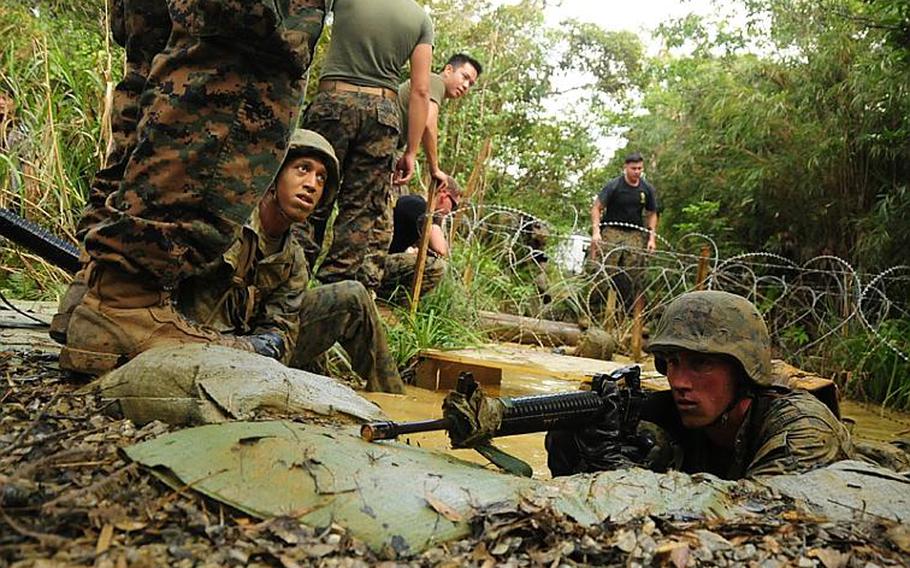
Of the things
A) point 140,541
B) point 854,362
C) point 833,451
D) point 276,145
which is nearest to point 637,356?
point 854,362

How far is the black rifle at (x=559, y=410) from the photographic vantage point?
175 cm

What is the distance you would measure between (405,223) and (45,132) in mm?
2527

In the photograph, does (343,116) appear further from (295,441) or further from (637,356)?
(637,356)

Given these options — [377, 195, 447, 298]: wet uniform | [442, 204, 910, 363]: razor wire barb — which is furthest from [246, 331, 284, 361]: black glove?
[442, 204, 910, 363]: razor wire barb

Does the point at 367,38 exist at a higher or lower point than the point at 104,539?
higher

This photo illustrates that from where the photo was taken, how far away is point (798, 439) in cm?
225

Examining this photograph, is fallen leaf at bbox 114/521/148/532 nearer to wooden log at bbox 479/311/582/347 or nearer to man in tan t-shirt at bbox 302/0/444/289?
man in tan t-shirt at bbox 302/0/444/289

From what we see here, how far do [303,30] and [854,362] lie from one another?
5457mm

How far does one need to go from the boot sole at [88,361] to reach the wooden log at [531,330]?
16.0ft

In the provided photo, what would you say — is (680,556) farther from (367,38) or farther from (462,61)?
(462,61)

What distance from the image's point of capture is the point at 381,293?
5645 mm

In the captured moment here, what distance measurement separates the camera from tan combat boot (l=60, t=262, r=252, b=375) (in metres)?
2.05

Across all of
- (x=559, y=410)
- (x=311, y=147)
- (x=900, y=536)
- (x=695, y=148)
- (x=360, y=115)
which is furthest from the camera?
(x=695, y=148)

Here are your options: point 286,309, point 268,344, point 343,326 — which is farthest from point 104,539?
point 343,326
